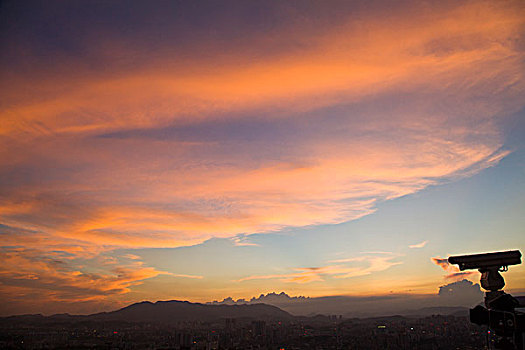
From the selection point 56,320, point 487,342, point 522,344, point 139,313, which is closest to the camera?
point 522,344

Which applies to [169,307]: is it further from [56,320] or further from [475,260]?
[475,260]

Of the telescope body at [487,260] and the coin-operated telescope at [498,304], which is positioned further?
the telescope body at [487,260]

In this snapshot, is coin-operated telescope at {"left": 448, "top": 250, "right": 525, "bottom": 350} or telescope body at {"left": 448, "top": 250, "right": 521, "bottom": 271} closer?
coin-operated telescope at {"left": 448, "top": 250, "right": 525, "bottom": 350}

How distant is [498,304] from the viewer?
3.58m

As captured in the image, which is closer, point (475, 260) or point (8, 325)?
point (475, 260)

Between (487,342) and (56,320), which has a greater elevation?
(487,342)

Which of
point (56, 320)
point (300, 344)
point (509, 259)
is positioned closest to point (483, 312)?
point (509, 259)

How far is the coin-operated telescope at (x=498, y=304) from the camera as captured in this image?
11.5 feet

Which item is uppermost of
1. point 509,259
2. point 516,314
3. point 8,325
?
point 509,259

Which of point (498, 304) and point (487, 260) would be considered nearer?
point (498, 304)

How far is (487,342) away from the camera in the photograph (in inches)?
147

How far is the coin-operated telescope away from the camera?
3.50 metres

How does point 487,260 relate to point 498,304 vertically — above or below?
above

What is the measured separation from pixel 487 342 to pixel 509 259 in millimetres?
872
